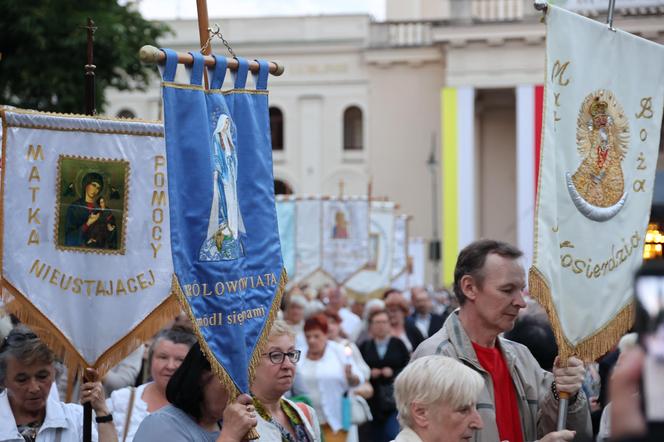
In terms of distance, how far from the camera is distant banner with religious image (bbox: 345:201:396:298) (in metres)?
20.9

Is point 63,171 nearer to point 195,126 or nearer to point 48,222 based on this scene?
point 48,222

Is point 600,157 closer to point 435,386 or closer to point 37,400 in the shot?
point 435,386

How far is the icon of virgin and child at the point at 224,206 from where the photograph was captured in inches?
177

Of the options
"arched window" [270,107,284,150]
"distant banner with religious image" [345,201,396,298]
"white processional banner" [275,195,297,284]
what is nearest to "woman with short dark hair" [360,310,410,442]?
"white processional banner" [275,195,297,284]

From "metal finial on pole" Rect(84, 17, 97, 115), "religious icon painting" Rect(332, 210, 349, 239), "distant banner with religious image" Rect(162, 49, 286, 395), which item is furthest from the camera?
"religious icon painting" Rect(332, 210, 349, 239)

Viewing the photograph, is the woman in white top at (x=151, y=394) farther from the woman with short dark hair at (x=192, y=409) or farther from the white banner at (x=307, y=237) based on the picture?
the white banner at (x=307, y=237)

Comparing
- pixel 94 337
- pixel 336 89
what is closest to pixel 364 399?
pixel 94 337

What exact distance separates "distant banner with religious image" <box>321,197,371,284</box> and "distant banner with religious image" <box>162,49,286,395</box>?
14.6 m

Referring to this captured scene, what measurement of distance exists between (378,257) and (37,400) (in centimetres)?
1638

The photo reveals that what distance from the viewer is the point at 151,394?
247 inches

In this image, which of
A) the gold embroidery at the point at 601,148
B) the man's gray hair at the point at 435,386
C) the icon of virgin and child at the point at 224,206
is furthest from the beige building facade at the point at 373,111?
the man's gray hair at the point at 435,386

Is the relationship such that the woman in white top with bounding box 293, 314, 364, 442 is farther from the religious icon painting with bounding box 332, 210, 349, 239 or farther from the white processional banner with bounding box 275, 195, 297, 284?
the white processional banner with bounding box 275, 195, 297, 284

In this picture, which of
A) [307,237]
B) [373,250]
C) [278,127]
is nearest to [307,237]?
[307,237]

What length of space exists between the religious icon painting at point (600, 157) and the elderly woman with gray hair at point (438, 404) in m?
1.18
